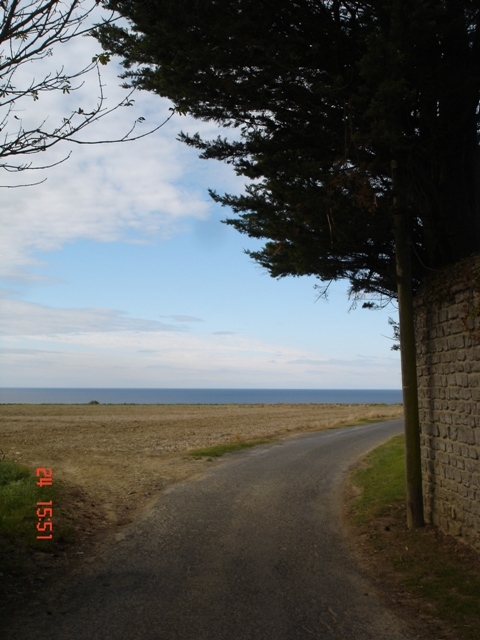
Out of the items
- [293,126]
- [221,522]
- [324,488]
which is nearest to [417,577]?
[221,522]

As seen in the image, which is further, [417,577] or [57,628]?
[417,577]

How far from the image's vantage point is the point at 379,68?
6.63 meters

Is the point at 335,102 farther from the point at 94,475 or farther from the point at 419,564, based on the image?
the point at 94,475

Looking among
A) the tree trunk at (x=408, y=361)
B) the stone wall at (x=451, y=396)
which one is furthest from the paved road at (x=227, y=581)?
the stone wall at (x=451, y=396)

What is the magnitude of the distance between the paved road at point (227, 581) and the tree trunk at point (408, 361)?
4.20 feet

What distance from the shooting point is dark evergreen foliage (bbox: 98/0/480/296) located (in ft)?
24.1

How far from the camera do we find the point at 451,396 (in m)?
8.03

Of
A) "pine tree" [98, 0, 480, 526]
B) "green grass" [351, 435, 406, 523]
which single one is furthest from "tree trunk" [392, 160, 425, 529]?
"green grass" [351, 435, 406, 523]

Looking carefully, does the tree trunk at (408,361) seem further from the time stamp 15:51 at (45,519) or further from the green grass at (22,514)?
the time stamp 15:51 at (45,519)

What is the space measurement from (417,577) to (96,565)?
3832mm

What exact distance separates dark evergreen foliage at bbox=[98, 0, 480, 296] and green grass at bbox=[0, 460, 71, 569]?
582 cm

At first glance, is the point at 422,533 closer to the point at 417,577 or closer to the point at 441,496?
the point at 441,496

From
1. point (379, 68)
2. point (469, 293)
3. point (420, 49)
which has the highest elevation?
point (420, 49)

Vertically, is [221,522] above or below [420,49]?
below
